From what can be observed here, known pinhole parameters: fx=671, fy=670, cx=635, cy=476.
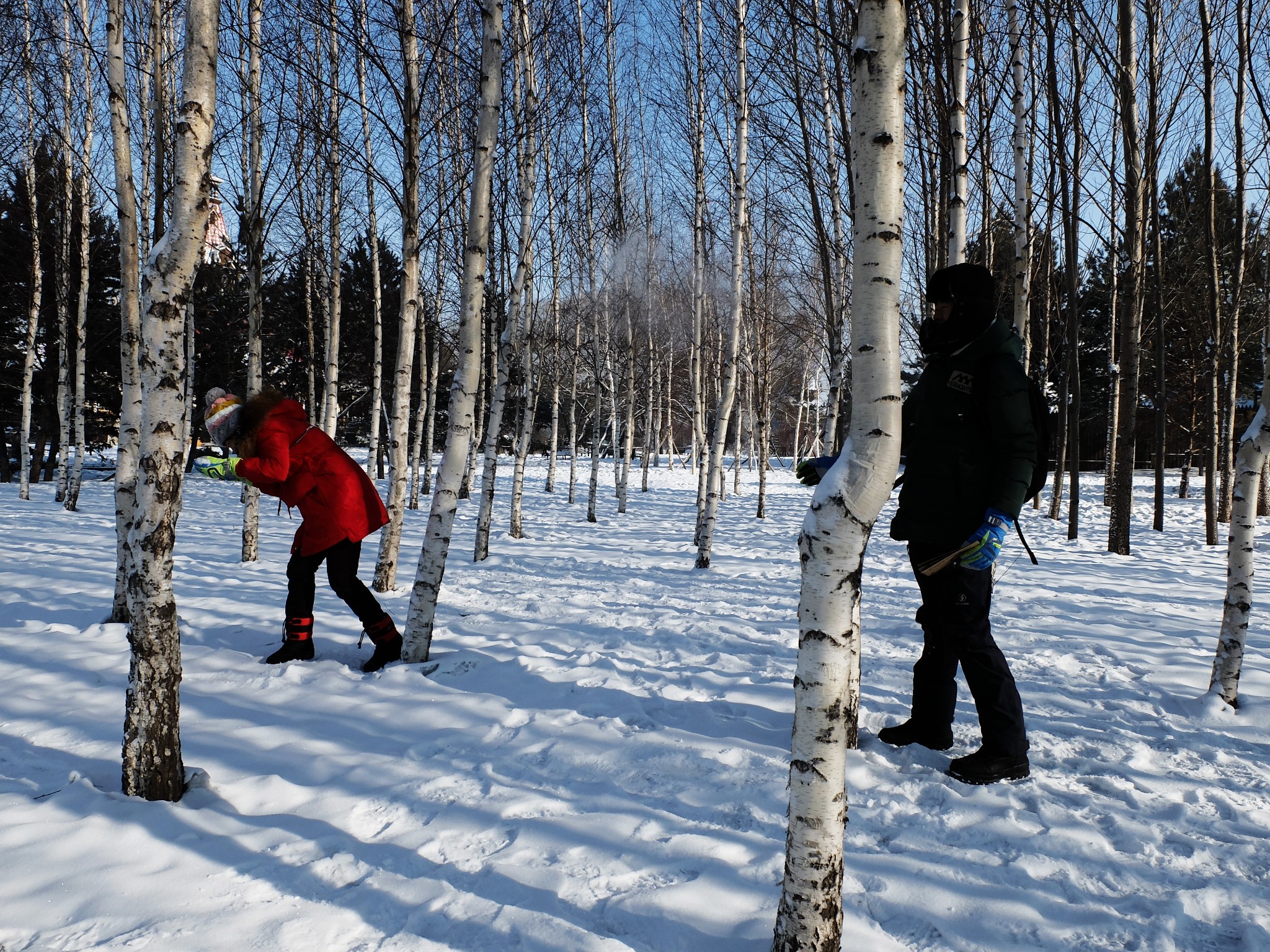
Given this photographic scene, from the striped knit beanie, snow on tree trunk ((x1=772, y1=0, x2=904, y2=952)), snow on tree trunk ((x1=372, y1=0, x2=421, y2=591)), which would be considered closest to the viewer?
snow on tree trunk ((x1=772, y1=0, x2=904, y2=952))

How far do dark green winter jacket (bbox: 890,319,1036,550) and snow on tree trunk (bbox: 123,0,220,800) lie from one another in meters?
2.71

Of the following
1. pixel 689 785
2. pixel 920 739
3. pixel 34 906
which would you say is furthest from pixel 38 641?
pixel 920 739

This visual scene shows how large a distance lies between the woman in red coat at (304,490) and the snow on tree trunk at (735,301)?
414 centimetres

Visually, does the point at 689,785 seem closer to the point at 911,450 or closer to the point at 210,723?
the point at 911,450

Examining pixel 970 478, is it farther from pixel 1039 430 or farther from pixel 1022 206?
pixel 1022 206

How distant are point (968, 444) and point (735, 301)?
549 centimetres

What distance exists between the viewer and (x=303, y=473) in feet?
12.2

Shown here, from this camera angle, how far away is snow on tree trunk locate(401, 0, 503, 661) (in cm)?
388

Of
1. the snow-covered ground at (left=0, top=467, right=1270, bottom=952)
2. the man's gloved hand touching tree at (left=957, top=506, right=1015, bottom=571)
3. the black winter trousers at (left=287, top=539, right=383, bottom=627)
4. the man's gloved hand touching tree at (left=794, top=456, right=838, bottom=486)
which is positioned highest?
the man's gloved hand touching tree at (left=794, top=456, right=838, bottom=486)

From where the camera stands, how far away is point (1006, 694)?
2.54 meters

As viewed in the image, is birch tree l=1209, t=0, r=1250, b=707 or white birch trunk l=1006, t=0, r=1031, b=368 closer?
birch tree l=1209, t=0, r=1250, b=707

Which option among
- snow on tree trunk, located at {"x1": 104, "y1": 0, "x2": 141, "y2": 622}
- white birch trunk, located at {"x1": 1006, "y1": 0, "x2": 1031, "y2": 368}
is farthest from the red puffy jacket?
white birch trunk, located at {"x1": 1006, "y1": 0, "x2": 1031, "y2": 368}

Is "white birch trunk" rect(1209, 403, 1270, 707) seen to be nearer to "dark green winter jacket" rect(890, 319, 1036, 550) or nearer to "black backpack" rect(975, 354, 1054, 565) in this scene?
"black backpack" rect(975, 354, 1054, 565)

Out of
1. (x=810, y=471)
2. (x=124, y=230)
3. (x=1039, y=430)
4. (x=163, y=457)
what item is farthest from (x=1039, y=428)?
(x=124, y=230)
